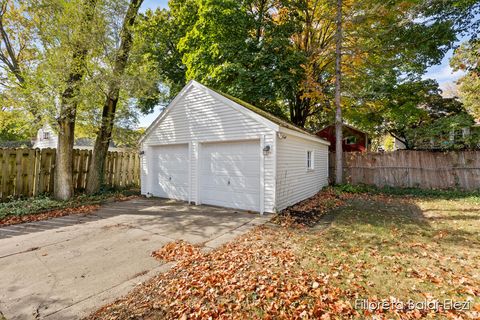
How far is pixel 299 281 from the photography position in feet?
10.7

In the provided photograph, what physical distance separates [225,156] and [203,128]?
4.58 feet

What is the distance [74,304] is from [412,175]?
13.8 meters

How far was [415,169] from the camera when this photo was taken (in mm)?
11461

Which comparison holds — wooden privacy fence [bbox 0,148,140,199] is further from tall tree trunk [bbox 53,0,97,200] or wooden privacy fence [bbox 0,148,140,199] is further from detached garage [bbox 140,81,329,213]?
detached garage [bbox 140,81,329,213]

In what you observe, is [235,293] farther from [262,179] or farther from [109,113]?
[109,113]

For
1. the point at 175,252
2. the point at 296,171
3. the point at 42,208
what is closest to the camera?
the point at 175,252

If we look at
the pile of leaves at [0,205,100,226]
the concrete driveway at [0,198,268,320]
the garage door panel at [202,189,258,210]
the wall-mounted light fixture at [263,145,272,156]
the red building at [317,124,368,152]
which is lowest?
Answer: the concrete driveway at [0,198,268,320]

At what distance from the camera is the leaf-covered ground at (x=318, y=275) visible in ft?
9.02

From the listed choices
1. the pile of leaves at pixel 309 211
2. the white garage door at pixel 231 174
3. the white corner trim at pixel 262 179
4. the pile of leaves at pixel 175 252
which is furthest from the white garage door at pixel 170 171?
the pile of leaves at pixel 175 252

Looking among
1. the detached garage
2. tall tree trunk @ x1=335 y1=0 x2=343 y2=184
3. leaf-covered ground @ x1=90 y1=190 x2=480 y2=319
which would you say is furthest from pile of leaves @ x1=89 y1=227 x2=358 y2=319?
tall tree trunk @ x1=335 y1=0 x2=343 y2=184

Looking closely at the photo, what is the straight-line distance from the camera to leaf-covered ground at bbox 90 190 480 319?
2.75 meters

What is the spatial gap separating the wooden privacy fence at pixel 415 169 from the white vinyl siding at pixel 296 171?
8.96 feet

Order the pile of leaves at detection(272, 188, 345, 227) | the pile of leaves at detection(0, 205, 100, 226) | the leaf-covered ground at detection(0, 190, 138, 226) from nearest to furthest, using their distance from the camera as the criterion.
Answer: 1. the pile of leaves at detection(272, 188, 345, 227)
2. the pile of leaves at detection(0, 205, 100, 226)
3. the leaf-covered ground at detection(0, 190, 138, 226)

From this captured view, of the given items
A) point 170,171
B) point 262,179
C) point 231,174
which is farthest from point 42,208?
point 262,179
